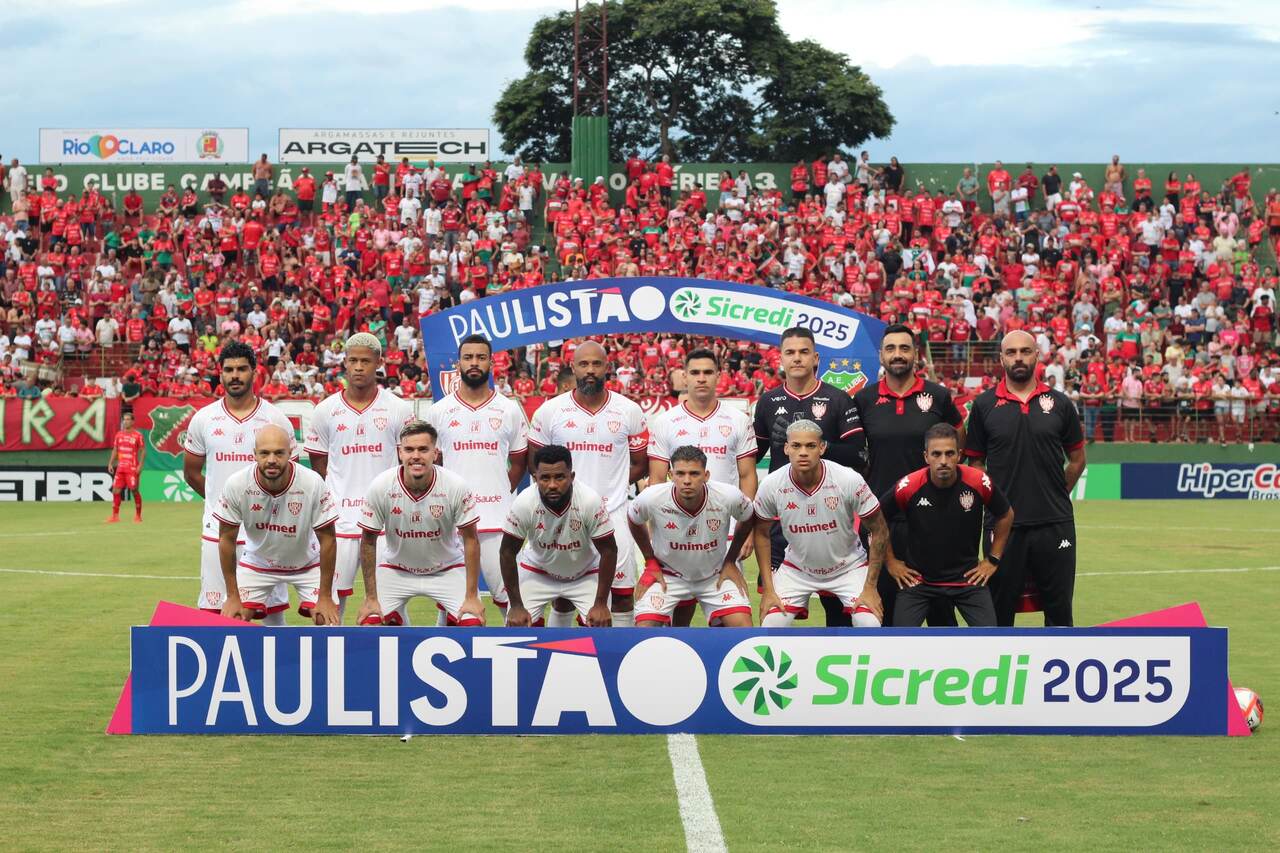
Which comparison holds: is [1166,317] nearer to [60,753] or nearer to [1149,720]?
[1149,720]

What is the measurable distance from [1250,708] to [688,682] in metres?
3.23

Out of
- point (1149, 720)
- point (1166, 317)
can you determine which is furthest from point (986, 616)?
point (1166, 317)

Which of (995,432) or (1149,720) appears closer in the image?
(1149,720)

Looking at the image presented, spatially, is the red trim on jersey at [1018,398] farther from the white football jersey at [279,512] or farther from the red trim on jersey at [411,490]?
the white football jersey at [279,512]

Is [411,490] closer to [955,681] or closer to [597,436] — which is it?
[597,436]

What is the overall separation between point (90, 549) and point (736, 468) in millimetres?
12497

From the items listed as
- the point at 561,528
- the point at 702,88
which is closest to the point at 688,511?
the point at 561,528

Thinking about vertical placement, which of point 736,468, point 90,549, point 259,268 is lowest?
point 90,549

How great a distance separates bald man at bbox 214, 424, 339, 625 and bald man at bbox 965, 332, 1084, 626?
4.20 meters

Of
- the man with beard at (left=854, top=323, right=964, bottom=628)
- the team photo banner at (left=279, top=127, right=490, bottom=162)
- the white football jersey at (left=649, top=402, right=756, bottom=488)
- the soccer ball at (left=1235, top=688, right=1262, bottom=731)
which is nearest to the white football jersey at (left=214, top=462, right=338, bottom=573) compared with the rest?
the white football jersey at (left=649, top=402, right=756, bottom=488)

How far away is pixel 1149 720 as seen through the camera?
8.77 metres

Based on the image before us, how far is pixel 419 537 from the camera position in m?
9.98

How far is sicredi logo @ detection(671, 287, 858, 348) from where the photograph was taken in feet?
57.7

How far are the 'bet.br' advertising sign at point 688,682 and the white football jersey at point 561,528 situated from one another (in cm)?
113
